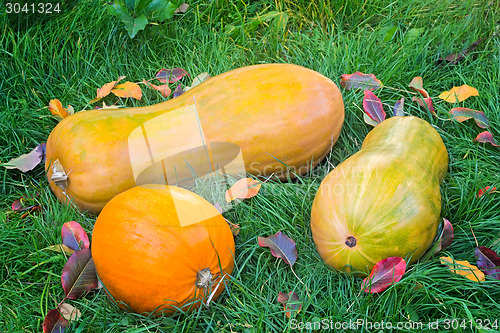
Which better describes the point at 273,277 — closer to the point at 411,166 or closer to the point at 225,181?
the point at 225,181

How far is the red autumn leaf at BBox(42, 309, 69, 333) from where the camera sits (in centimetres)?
179

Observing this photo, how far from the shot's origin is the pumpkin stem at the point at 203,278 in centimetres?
183

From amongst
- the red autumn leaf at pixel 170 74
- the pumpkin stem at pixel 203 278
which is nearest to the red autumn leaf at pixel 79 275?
the pumpkin stem at pixel 203 278

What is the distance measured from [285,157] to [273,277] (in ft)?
2.07

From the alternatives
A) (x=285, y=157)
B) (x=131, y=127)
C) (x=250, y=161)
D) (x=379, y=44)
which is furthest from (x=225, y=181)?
(x=379, y=44)

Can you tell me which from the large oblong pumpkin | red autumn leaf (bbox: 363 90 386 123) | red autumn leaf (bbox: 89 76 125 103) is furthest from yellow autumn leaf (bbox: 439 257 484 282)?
red autumn leaf (bbox: 89 76 125 103)

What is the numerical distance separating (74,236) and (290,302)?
1.04 meters

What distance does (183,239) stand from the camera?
71.3 inches

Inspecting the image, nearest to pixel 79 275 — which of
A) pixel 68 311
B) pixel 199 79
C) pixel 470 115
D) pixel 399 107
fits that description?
pixel 68 311

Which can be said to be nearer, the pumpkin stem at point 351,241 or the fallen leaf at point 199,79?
the pumpkin stem at point 351,241

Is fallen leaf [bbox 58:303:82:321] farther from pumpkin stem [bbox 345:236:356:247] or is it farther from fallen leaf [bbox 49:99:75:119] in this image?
fallen leaf [bbox 49:99:75:119]

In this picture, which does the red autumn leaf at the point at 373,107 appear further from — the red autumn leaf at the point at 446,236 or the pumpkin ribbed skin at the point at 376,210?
the red autumn leaf at the point at 446,236

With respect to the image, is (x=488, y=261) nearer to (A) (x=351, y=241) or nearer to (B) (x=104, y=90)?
(A) (x=351, y=241)

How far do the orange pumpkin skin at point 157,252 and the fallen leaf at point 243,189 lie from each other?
0.33m
